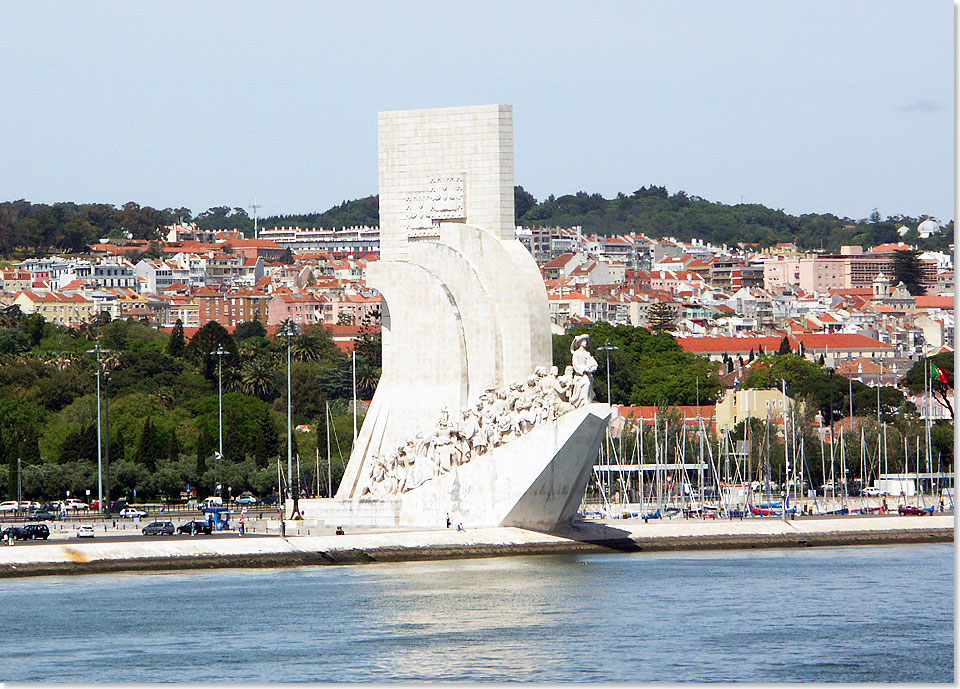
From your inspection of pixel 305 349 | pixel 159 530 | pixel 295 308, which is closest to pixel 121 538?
pixel 159 530

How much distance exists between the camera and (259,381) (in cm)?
8281

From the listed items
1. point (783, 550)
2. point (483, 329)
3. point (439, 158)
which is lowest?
point (783, 550)

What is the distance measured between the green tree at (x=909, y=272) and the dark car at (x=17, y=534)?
438 ft

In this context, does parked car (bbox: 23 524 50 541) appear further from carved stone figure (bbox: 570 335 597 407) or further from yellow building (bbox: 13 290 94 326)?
yellow building (bbox: 13 290 94 326)

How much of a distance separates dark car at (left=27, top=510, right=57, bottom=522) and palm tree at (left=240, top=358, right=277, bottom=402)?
26.6 meters

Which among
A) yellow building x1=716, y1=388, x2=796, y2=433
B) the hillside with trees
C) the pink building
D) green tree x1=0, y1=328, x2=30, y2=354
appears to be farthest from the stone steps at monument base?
the pink building

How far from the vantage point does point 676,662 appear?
3114cm

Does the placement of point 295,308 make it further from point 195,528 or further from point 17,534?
point 17,534

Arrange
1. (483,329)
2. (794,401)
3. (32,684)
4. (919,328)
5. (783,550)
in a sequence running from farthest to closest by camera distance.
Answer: (919,328)
(794,401)
(783,550)
(483,329)
(32,684)

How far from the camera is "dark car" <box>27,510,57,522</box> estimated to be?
52412 mm

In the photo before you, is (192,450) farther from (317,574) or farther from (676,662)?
(676,662)

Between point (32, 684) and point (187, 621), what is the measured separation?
6289 mm

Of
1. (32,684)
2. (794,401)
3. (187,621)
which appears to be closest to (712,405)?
(794,401)

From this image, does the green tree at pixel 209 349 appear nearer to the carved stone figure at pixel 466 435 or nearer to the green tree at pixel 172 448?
the green tree at pixel 172 448
